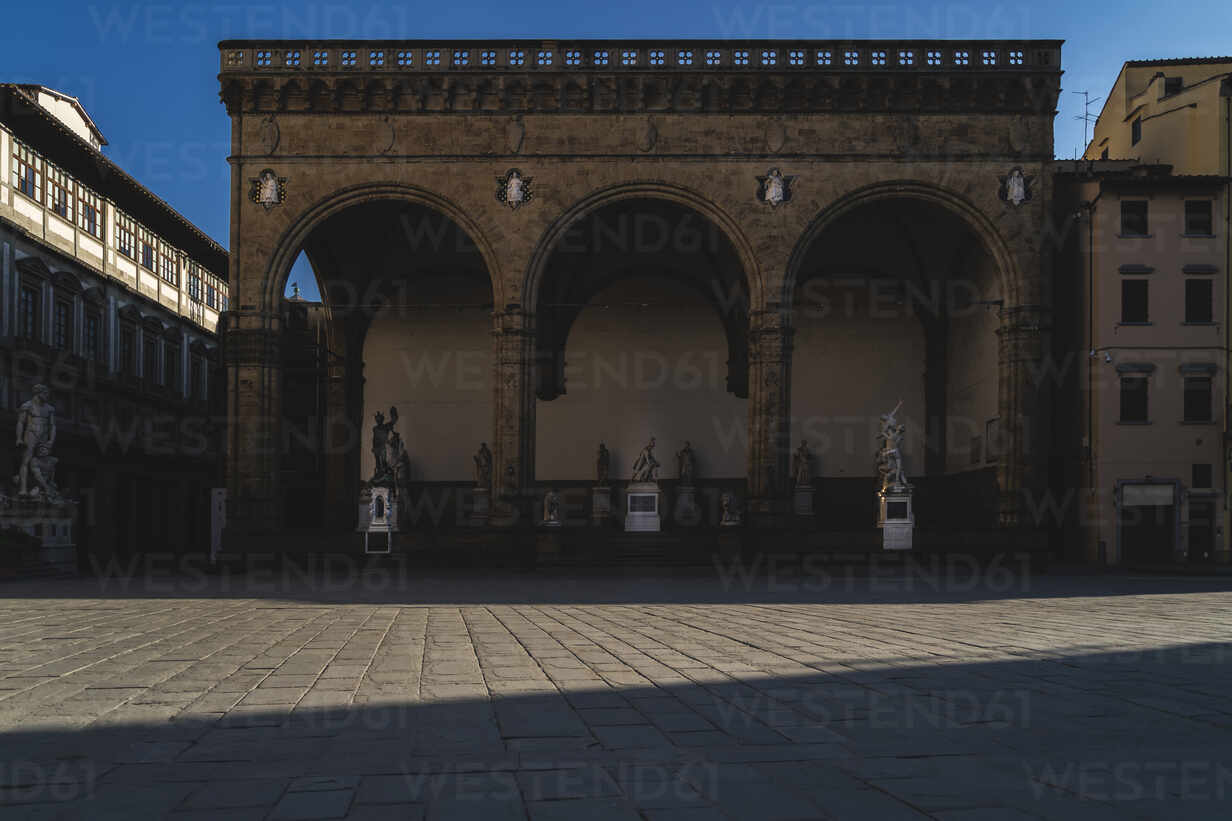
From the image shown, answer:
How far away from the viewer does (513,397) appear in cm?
3030

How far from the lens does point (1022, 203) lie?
3064 centimetres

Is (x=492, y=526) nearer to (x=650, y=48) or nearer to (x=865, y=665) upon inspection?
(x=650, y=48)

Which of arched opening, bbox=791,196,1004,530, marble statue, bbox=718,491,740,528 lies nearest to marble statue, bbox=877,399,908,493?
marble statue, bbox=718,491,740,528

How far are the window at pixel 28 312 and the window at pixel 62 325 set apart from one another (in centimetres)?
101

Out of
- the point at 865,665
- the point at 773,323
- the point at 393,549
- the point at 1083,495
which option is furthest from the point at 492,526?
the point at 865,665

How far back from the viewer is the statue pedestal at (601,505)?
37375 millimetres

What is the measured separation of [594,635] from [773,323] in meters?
19.0

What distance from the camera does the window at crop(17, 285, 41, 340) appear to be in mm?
33531

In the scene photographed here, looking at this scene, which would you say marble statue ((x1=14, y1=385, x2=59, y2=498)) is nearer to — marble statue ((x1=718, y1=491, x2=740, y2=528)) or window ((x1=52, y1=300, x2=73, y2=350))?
window ((x1=52, y1=300, x2=73, y2=350))

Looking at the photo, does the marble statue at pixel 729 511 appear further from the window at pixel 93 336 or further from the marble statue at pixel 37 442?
the window at pixel 93 336

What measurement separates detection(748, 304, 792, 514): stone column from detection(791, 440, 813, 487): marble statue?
7.12 m

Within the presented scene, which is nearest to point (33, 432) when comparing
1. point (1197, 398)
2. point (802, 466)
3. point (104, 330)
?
point (104, 330)

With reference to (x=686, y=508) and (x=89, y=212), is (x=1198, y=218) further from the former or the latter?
(x=89, y=212)

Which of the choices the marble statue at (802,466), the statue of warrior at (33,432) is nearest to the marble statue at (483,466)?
the marble statue at (802,466)
